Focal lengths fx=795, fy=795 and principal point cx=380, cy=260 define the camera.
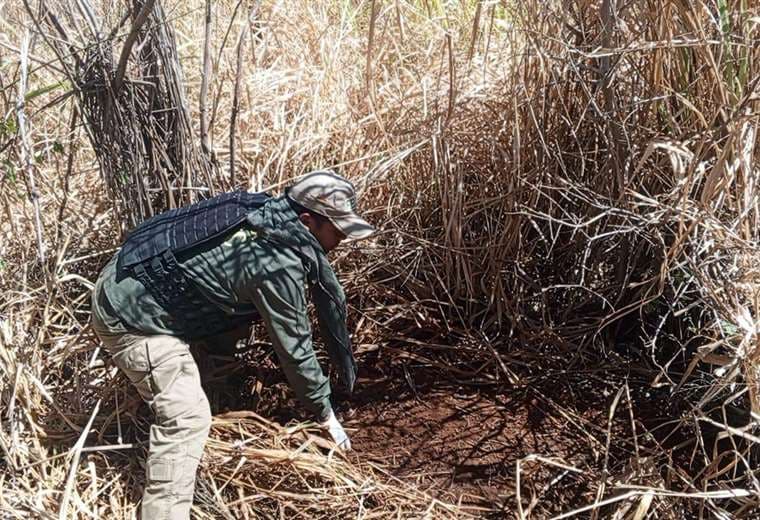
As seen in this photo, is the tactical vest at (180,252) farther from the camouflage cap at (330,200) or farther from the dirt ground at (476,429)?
the dirt ground at (476,429)

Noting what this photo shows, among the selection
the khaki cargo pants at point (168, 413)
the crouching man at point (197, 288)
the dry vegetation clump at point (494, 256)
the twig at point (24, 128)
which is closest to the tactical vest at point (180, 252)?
the crouching man at point (197, 288)

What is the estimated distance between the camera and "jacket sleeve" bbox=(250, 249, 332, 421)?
244 cm

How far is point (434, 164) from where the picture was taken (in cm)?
307

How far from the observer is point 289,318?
8.11ft

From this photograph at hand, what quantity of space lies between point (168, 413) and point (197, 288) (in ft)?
1.30

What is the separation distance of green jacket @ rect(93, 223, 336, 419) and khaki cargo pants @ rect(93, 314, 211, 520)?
6cm

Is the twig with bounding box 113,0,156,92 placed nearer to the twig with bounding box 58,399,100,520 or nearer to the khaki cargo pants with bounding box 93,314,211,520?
the khaki cargo pants with bounding box 93,314,211,520

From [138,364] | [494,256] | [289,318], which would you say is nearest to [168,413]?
[138,364]

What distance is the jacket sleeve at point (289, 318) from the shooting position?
2436mm

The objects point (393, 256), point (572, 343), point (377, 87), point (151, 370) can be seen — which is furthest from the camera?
point (377, 87)

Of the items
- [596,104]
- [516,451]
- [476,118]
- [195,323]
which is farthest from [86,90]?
[516,451]

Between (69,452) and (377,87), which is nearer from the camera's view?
(69,452)

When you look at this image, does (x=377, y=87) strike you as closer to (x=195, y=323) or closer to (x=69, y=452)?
(x=195, y=323)

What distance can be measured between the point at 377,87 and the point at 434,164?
0.80 meters
